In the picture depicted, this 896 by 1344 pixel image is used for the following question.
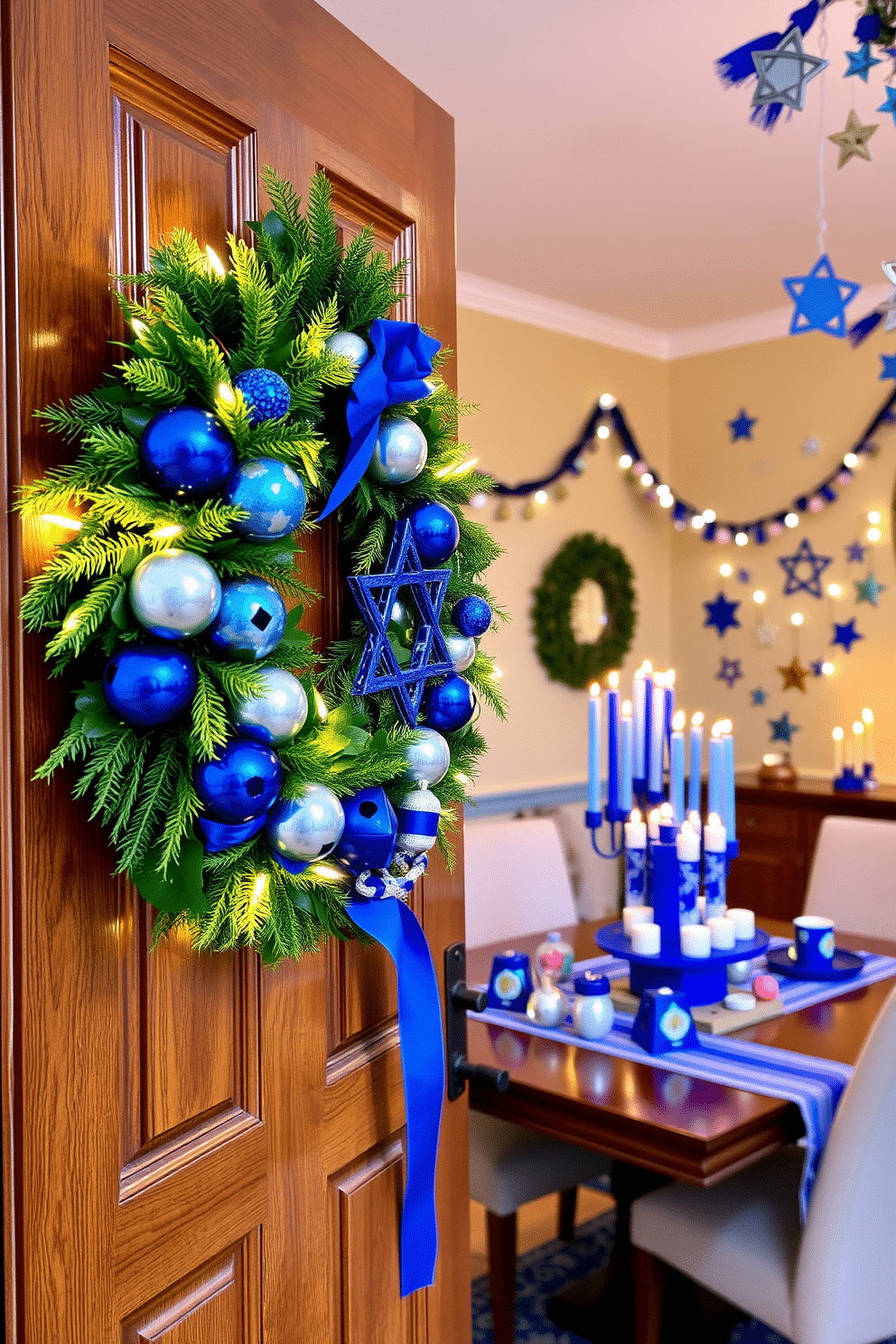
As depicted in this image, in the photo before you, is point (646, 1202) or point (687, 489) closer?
point (646, 1202)

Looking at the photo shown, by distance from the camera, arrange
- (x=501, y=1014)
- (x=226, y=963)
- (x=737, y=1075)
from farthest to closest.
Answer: (x=501, y=1014), (x=737, y=1075), (x=226, y=963)

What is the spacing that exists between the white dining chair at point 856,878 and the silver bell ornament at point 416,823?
2.15 metres

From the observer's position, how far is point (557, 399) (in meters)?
4.58

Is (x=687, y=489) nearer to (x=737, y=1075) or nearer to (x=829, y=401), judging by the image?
(x=829, y=401)

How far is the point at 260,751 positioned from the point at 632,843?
1521mm

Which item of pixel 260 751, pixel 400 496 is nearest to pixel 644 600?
pixel 400 496

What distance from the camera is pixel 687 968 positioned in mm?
2074

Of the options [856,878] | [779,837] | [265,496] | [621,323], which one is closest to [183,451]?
[265,496]

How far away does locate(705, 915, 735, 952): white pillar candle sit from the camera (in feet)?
6.80

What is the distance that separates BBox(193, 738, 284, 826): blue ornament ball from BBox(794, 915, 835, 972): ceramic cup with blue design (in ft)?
5.96

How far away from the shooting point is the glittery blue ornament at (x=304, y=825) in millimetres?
893

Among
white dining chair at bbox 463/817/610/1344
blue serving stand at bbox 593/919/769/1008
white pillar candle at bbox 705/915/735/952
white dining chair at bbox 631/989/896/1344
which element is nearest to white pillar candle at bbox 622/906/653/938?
blue serving stand at bbox 593/919/769/1008

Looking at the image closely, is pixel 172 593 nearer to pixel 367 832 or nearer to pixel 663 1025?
pixel 367 832

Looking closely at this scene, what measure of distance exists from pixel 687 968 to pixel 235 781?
1.45 meters
